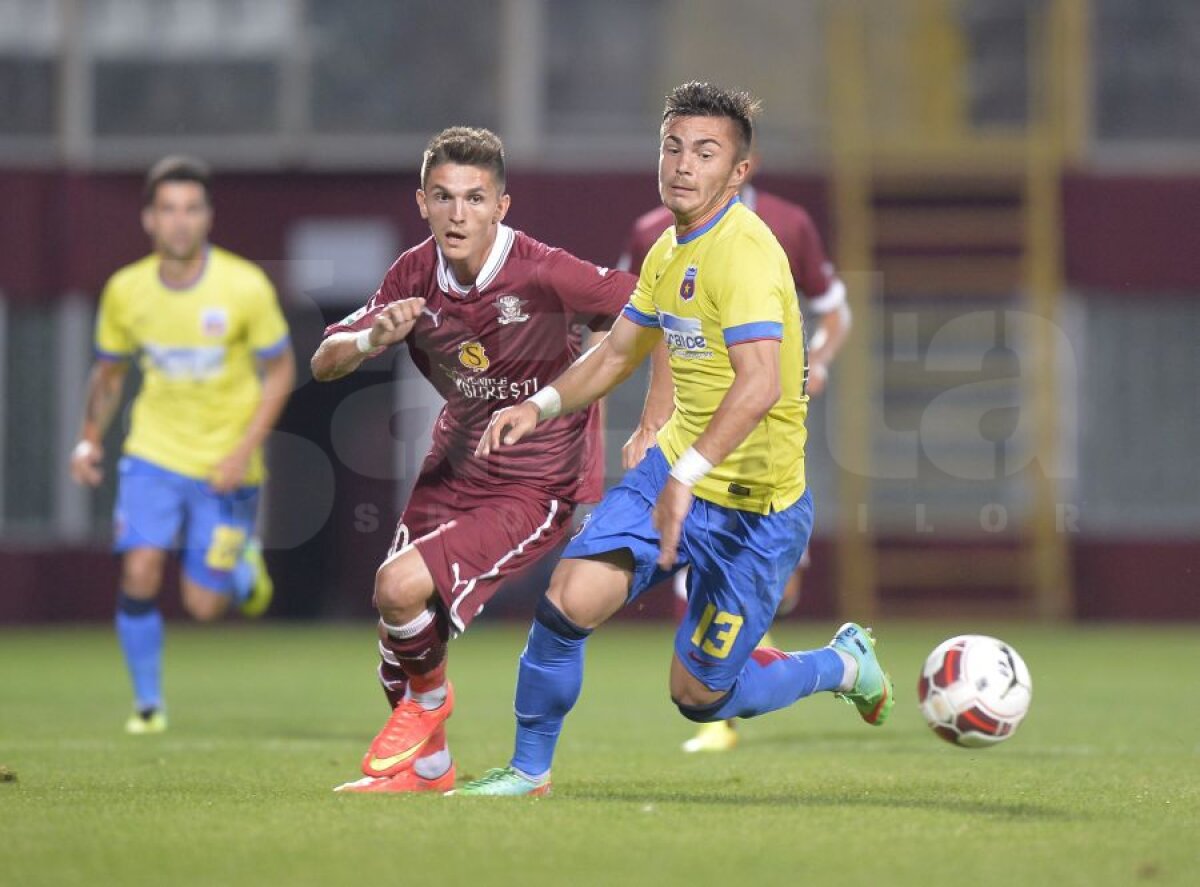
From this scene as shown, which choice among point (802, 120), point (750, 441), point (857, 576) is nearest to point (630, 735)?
point (750, 441)

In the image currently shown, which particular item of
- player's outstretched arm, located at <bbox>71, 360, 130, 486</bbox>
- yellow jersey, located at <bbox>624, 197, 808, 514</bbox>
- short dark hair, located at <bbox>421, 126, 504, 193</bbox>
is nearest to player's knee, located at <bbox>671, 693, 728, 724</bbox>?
yellow jersey, located at <bbox>624, 197, 808, 514</bbox>

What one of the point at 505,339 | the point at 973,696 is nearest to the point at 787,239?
the point at 505,339

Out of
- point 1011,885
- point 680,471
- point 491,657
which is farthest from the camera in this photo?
point 491,657

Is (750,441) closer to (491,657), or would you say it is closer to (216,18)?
(491,657)

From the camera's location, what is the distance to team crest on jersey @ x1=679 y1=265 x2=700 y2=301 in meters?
5.72

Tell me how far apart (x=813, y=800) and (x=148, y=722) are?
3.88 m

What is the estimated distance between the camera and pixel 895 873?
15.0 feet

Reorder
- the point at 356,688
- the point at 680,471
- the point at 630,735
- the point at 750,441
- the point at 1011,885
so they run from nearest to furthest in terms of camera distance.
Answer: the point at 1011,885
the point at 680,471
the point at 750,441
the point at 630,735
the point at 356,688

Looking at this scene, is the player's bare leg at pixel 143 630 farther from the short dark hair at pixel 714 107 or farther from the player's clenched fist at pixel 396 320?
the short dark hair at pixel 714 107

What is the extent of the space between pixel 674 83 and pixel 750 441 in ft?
37.1

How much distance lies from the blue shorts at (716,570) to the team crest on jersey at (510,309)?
79 cm

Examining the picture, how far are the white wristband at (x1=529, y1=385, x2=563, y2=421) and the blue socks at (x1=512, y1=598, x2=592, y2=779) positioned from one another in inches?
21.2

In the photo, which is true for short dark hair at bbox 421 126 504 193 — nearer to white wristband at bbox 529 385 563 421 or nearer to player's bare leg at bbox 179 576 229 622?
white wristband at bbox 529 385 563 421

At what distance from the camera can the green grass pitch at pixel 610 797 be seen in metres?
4.62
